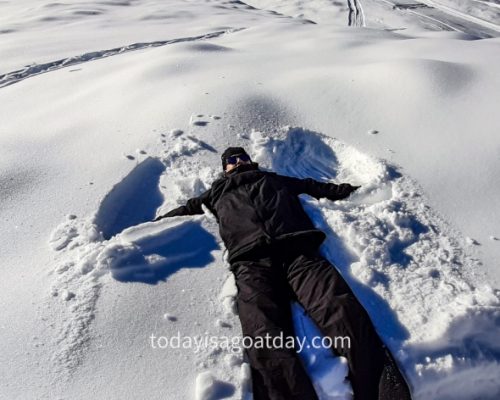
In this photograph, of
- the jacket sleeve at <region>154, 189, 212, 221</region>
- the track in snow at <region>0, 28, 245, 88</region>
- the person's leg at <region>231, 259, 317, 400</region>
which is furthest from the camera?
the track in snow at <region>0, 28, 245, 88</region>

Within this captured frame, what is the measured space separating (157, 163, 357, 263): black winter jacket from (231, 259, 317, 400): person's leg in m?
0.15

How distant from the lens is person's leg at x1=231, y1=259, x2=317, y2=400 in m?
1.98

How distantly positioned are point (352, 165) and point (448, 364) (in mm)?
1941

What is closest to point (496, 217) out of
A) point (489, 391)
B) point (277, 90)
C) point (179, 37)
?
point (489, 391)

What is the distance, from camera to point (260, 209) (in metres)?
2.84

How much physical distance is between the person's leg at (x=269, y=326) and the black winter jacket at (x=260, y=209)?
0.48 feet

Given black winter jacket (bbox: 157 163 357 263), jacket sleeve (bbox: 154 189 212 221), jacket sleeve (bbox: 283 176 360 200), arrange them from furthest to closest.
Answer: jacket sleeve (bbox: 283 176 360 200) < jacket sleeve (bbox: 154 189 212 221) < black winter jacket (bbox: 157 163 357 263)

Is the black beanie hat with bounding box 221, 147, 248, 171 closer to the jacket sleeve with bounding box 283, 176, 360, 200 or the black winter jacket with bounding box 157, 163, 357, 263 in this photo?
the black winter jacket with bounding box 157, 163, 357, 263

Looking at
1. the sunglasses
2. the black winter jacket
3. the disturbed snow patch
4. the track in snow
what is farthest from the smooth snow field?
the track in snow

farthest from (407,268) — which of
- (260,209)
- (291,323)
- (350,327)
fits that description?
(260,209)

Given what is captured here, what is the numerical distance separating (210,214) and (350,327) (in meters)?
1.31

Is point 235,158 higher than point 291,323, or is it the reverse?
point 235,158

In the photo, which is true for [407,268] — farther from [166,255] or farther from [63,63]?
[63,63]

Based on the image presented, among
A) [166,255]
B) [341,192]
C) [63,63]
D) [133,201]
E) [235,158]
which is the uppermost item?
[235,158]
